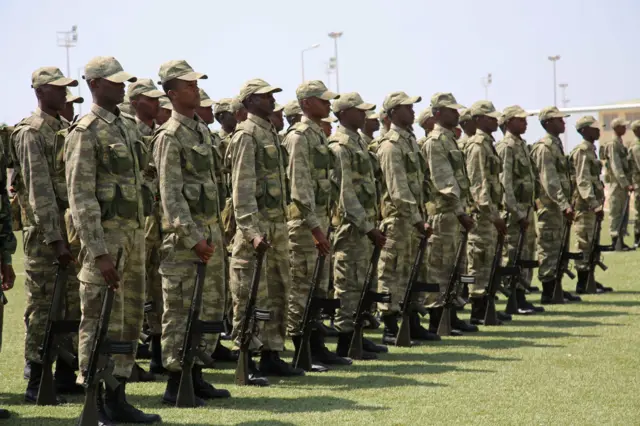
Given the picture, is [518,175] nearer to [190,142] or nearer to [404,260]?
[404,260]

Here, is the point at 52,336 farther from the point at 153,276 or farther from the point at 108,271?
the point at 153,276

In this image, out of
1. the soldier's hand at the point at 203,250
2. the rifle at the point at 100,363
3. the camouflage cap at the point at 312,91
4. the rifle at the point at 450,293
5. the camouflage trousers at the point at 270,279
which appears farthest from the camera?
the rifle at the point at 450,293

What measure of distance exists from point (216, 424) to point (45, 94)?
309 cm

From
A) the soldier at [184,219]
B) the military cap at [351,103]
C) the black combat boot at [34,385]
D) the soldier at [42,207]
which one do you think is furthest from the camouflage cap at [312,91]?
the black combat boot at [34,385]

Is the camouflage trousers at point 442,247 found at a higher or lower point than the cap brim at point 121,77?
lower

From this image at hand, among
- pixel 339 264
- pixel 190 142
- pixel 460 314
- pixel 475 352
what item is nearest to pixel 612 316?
pixel 460 314

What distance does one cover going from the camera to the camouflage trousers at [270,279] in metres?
9.04

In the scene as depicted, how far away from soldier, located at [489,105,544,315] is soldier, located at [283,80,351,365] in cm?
405

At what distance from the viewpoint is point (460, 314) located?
14.0 meters

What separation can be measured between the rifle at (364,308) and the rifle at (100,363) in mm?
3631

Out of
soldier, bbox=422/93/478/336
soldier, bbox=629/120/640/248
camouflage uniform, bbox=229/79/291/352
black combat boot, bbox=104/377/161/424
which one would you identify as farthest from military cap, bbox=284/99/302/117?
soldier, bbox=629/120/640/248

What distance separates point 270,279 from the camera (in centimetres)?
923

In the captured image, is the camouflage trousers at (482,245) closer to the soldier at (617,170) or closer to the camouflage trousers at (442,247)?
the camouflage trousers at (442,247)

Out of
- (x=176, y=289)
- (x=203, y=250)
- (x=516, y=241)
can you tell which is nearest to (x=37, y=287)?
(x=176, y=289)
